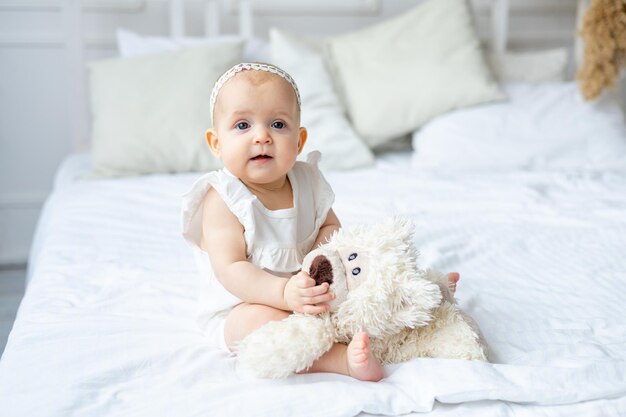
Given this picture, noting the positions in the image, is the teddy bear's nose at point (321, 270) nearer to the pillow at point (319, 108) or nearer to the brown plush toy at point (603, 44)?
the pillow at point (319, 108)

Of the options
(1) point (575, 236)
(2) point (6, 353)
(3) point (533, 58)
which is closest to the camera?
(2) point (6, 353)

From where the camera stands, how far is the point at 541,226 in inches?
65.6

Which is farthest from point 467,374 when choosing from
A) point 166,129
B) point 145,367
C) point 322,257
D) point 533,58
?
point 533,58

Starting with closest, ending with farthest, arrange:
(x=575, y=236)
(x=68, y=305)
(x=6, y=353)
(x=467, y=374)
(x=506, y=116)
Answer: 1. (x=467, y=374)
2. (x=6, y=353)
3. (x=68, y=305)
4. (x=575, y=236)
5. (x=506, y=116)

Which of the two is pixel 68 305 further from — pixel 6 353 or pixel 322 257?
pixel 322 257

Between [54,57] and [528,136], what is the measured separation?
160 cm

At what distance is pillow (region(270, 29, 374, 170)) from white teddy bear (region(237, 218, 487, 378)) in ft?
3.76

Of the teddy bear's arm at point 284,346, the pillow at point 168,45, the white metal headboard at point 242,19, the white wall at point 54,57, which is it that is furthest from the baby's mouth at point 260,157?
the white wall at point 54,57

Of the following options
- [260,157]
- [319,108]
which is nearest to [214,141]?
[260,157]

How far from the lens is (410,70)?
7.59 ft

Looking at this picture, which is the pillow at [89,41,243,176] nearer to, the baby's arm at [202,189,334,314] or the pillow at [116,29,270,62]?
the pillow at [116,29,270,62]

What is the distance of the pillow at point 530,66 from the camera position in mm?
2469

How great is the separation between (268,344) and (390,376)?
163 mm

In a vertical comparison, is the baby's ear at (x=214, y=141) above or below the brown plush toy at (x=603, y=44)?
below
